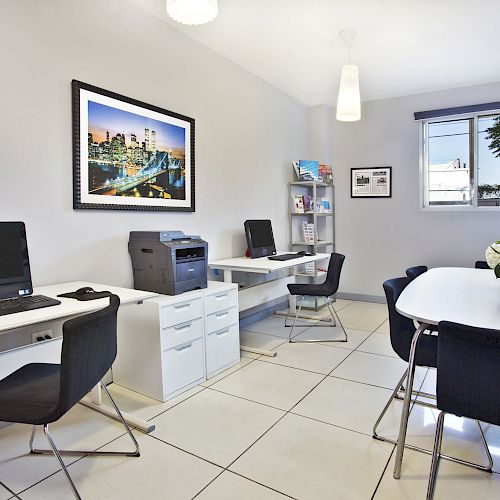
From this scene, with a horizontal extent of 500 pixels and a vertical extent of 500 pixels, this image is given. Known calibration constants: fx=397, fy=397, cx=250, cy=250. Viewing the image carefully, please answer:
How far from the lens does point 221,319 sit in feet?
10.0

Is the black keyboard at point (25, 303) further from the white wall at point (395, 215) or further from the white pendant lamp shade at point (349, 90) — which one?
the white wall at point (395, 215)

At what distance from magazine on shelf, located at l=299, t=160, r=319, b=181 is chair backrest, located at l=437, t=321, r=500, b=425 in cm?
367

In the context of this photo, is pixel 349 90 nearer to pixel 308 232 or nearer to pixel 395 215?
pixel 308 232

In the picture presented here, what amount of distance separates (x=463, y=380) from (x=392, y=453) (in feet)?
2.47

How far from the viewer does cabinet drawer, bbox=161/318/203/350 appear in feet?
8.48

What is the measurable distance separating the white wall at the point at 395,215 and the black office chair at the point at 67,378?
4.21 m

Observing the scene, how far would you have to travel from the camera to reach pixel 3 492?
1.74 metres

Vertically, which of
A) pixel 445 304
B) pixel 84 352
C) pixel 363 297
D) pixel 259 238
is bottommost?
pixel 363 297

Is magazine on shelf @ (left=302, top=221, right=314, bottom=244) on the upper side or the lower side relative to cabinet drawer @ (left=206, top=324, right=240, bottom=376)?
upper

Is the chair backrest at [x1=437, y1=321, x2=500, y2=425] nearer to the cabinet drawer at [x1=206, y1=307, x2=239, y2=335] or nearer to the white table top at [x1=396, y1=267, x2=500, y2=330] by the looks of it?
the white table top at [x1=396, y1=267, x2=500, y2=330]

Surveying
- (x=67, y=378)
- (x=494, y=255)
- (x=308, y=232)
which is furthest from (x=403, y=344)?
(x=308, y=232)

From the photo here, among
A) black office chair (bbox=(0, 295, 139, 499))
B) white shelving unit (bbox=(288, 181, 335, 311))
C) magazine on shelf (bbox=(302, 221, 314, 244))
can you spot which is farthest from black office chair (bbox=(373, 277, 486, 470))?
magazine on shelf (bbox=(302, 221, 314, 244))

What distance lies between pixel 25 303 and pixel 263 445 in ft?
4.56

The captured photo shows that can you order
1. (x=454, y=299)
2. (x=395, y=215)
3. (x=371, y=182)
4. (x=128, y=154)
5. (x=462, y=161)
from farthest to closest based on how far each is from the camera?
(x=371, y=182) < (x=395, y=215) < (x=462, y=161) < (x=128, y=154) < (x=454, y=299)
